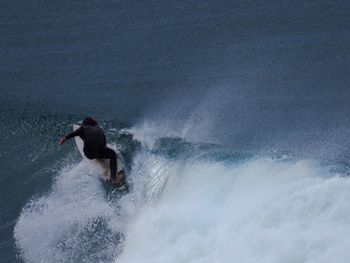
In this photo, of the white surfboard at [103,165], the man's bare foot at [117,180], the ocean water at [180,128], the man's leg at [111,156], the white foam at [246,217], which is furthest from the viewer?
the white surfboard at [103,165]

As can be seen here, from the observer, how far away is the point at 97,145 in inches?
701

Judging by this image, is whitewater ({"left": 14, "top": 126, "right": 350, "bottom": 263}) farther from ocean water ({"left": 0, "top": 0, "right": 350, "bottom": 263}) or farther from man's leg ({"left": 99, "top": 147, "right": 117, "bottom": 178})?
man's leg ({"left": 99, "top": 147, "right": 117, "bottom": 178})

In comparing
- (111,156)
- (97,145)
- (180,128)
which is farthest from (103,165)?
(180,128)

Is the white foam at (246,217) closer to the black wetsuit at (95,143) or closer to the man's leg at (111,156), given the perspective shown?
the man's leg at (111,156)

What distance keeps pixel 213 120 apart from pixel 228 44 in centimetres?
362

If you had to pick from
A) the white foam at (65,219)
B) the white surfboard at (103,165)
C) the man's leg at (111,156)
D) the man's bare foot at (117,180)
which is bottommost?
the white foam at (65,219)

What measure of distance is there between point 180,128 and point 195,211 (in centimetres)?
392

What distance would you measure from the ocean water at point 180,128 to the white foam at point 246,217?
0.11 feet

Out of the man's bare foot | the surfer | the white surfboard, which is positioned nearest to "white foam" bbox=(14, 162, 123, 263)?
the white surfboard

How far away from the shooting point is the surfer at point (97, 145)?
58.3 feet

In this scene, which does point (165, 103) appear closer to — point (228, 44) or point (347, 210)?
point (228, 44)

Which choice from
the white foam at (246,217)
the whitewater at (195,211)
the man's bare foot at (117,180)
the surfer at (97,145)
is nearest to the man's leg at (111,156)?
the surfer at (97,145)

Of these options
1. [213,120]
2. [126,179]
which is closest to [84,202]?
[126,179]

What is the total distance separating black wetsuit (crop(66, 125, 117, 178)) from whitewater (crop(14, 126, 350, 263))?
0.53m
